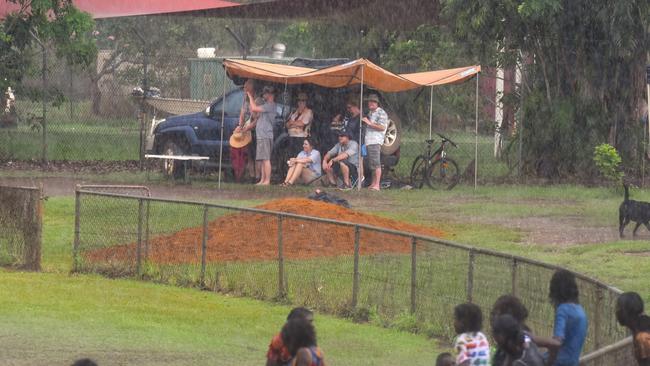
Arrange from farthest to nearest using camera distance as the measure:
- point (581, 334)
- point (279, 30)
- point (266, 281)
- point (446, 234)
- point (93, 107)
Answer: point (279, 30), point (93, 107), point (446, 234), point (266, 281), point (581, 334)

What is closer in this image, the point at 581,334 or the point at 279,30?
the point at 581,334

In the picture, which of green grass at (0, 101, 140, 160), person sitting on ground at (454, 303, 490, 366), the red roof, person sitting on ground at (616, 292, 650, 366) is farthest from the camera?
the red roof

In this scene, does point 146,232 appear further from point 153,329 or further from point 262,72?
point 262,72

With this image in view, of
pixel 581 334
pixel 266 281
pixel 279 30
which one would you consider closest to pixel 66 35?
pixel 266 281

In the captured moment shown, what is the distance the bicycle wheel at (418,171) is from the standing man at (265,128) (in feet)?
9.66

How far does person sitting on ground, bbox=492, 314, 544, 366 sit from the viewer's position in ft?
25.1

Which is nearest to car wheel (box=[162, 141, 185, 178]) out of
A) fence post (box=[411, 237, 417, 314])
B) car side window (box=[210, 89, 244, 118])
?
car side window (box=[210, 89, 244, 118])

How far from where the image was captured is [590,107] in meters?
28.9

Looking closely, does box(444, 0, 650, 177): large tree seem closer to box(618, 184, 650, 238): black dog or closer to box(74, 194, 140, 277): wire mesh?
box(618, 184, 650, 238): black dog

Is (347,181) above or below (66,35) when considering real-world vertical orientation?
below

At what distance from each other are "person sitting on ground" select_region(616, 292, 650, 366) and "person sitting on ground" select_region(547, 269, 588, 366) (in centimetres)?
35

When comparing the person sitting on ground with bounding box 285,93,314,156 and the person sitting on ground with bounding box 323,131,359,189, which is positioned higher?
the person sitting on ground with bounding box 285,93,314,156

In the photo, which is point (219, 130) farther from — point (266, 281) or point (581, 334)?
point (581, 334)

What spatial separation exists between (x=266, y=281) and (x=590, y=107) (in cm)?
1493
